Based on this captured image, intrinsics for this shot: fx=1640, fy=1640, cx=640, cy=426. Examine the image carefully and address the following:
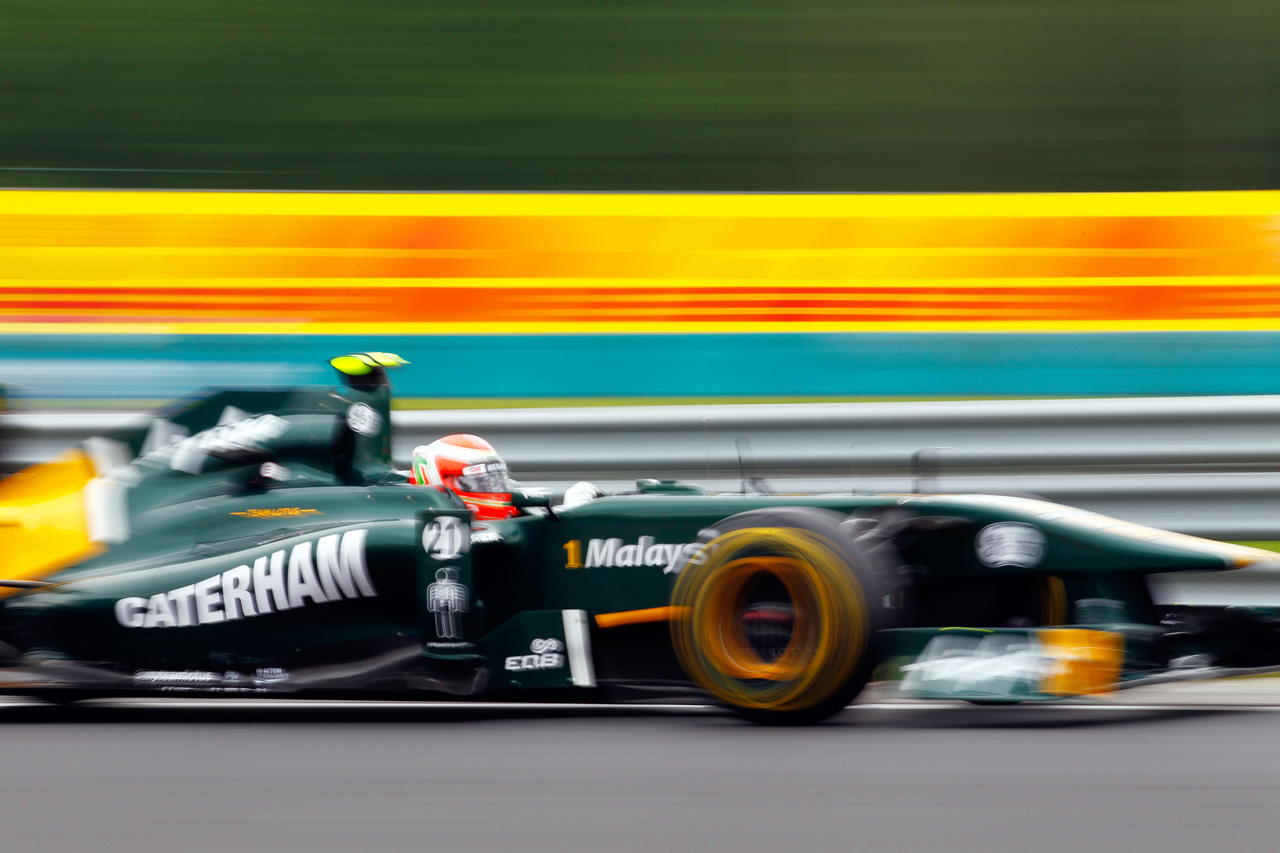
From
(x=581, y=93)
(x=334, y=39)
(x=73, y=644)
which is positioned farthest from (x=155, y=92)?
(x=73, y=644)

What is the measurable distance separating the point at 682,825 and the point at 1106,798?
0.91 metres

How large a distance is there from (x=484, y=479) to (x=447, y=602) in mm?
558

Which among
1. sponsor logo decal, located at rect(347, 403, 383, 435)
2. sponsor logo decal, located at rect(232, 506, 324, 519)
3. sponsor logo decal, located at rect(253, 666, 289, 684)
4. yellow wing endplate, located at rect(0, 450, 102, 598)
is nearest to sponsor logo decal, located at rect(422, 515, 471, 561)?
sponsor logo decal, located at rect(232, 506, 324, 519)

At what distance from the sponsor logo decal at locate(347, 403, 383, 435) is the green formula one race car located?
0.26 m

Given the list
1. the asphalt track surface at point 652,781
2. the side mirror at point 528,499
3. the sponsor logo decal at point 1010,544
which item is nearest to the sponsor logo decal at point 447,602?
the asphalt track surface at point 652,781

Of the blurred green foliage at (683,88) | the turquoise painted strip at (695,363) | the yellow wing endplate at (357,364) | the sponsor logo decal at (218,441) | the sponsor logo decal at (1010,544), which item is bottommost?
the sponsor logo decal at (1010,544)

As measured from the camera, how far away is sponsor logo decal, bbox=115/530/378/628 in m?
4.73

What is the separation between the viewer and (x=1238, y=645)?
15.3 feet

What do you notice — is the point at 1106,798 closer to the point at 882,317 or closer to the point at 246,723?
the point at 246,723

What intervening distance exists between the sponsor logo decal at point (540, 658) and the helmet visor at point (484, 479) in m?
0.62

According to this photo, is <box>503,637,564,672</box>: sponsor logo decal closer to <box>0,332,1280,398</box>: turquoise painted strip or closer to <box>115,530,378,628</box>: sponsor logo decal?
<box>115,530,378,628</box>: sponsor logo decal

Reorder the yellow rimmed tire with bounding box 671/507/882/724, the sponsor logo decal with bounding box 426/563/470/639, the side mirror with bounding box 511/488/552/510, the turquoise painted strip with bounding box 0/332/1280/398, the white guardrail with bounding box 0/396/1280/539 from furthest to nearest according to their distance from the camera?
1. the turquoise painted strip with bounding box 0/332/1280/398
2. the white guardrail with bounding box 0/396/1280/539
3. the side mirror with bounding box 511/488/552/510
4. the sponsor logo decal with bounding box 426/563/470/639
5. the yellow rimmed tire with bounding box 671/507/882/724

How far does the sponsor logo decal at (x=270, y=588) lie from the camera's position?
4727mm

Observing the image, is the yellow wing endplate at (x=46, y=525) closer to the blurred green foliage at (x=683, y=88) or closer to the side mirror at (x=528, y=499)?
the side mirror at (x=528, y=499)
